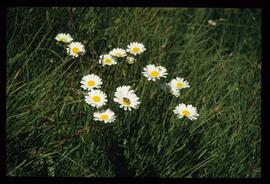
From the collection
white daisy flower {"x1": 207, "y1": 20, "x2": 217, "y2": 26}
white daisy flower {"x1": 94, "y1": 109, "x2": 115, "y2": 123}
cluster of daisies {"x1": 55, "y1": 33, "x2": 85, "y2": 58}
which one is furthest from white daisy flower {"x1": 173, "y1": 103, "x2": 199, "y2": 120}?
white daisy flower {"x1": 207, "y1": 20, "x2": 217, "y2": 26}

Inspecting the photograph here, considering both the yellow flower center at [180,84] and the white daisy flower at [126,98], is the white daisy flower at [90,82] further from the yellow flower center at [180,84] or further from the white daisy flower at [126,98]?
the yellow flower center at [180,84]

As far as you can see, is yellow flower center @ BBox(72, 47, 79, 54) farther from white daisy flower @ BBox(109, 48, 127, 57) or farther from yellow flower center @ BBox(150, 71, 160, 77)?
yellow flower center @ BBox(150, 71, 160, 77)

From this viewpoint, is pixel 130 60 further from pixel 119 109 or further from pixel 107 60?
pixel 119 109

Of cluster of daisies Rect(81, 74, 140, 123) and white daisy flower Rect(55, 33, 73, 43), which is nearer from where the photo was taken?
cluster of daisies Rect(81, 74, 140, 123)

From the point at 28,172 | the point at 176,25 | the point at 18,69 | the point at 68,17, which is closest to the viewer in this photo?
the point at 28,172

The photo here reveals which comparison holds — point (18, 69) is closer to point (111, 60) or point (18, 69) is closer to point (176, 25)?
point (111, 60)

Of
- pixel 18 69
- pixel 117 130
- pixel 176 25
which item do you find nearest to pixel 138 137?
pixel 117 130

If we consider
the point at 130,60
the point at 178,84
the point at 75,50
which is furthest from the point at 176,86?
the point at 75,50
